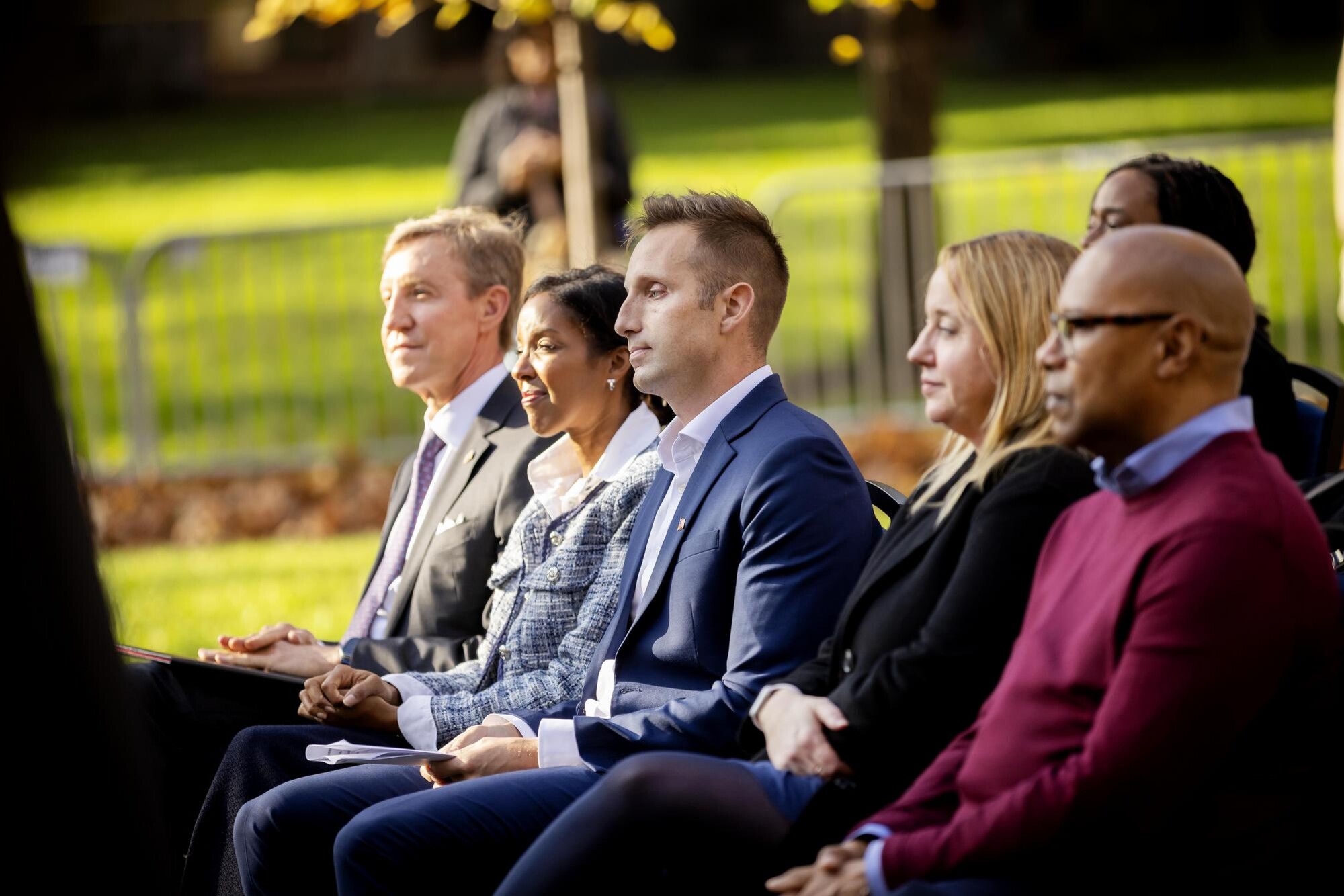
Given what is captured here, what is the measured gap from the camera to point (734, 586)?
363 centimetres

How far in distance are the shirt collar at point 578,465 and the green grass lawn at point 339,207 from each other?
1.07 meters

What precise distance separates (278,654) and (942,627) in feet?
7.76

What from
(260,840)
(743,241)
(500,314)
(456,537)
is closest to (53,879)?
(260,840)

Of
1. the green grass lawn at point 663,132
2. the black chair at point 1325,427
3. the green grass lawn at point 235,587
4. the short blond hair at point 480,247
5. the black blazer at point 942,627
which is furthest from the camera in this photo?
the green grass lawn at point 663,132

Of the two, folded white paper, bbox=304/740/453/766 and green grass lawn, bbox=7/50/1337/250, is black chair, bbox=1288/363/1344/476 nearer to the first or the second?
folded white paper, bbox=304/740/453/766

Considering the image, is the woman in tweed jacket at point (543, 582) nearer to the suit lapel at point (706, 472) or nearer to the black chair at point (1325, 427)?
the suit lapel at point (706, 472)

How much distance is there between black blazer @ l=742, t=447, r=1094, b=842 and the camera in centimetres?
298

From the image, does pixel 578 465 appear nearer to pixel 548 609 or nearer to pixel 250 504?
pixel 548 609

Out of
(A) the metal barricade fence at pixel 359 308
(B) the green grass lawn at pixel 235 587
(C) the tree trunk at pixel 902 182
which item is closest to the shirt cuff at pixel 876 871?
(B) the green grass lawn at pixel 235 587

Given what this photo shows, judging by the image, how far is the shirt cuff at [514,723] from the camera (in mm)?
3770

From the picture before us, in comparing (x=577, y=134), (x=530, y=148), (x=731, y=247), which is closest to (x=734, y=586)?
(x=731, y=247)

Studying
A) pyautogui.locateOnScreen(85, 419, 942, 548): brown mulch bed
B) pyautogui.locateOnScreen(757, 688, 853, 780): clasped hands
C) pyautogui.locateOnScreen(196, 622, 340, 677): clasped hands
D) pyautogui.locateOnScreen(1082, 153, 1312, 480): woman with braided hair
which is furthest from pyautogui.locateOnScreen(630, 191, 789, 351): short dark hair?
pyautogui.locateOnScreen(85, 419, 942, 548): brown mulch bed

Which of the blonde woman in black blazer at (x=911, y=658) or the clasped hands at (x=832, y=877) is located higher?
the blonde woman in black blazer at (x=911, y=658)

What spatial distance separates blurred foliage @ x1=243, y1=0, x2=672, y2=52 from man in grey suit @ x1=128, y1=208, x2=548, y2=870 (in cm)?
296
